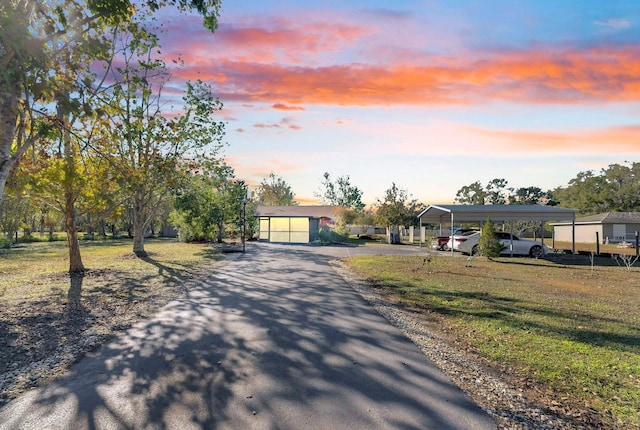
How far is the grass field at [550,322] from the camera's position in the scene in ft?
13.2

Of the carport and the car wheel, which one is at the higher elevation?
the carport

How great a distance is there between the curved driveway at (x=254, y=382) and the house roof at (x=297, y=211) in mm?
26912

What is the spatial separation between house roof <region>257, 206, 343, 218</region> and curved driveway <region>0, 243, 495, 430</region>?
88.3ft

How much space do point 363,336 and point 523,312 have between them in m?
4.02

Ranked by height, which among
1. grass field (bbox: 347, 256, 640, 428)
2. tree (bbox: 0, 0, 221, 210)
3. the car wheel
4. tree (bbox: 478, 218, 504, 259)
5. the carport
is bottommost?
grass field (bbox: 347, 256, 640, 428)

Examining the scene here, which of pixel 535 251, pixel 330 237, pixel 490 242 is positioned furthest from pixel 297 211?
pixel 490 242

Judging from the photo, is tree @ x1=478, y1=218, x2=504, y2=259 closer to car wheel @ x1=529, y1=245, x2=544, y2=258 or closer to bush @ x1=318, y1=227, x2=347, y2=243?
car wheel @ x1=529, y1=245, x2=544, y2=258

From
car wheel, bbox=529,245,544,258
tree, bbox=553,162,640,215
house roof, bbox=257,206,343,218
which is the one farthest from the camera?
tree, bbox=553,162,640,215

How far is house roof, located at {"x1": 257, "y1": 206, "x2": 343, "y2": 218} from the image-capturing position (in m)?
35.8

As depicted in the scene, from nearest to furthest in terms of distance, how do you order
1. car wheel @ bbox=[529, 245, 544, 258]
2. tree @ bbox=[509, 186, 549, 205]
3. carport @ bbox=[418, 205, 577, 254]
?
car wheel @ bbox=[529, 245, 544, 258] → carport @ bbox=[418, 205, 577, 254] → tree @ bbox=[509, 186, 549, 205]

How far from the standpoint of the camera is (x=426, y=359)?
471 centimetres

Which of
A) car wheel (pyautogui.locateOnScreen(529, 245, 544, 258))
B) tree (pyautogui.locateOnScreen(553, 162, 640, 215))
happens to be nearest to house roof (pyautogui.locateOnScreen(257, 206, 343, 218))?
car wheel (pyautogui.locateOnScreen(529, 245, 544, 258))

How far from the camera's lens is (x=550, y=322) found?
21.9 ft

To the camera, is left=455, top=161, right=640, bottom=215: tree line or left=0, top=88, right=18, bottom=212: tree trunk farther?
left=455, top=161, right=640, bottom=215: tree line
